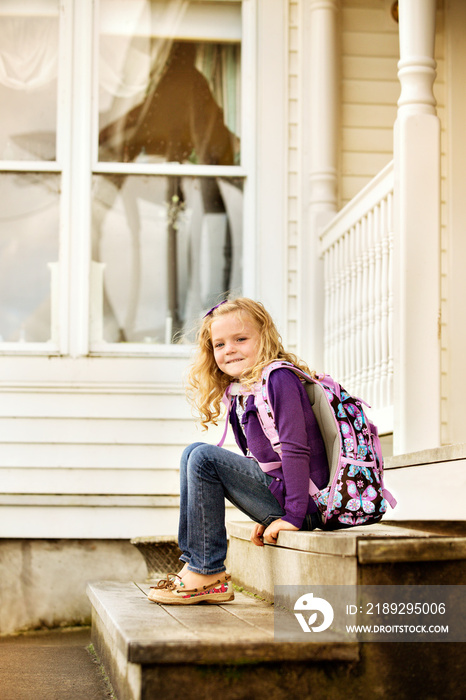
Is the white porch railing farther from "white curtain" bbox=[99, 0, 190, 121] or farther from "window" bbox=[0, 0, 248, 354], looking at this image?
"white curtain" bbox=[99, 0, 190, 121]

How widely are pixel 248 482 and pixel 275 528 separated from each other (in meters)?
0.19

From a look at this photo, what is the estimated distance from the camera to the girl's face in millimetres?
3008

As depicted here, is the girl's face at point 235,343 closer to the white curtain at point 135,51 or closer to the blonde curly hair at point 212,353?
the blonde curly hair at point 212,353

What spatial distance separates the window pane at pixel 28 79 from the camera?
17.1 feet

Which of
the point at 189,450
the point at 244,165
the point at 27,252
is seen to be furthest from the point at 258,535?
the point at 244,165

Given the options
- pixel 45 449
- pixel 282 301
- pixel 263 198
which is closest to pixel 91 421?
pixel 45 449

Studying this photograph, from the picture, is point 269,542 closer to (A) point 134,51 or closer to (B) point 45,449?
(B) point 45,449

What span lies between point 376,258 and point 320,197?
1.16 metres

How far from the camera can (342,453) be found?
2693 millimetres

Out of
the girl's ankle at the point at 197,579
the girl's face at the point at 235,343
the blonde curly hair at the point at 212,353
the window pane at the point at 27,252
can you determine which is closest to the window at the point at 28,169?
the window pane at the point at 27,252

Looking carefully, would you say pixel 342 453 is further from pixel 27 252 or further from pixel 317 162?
pixel 27 252

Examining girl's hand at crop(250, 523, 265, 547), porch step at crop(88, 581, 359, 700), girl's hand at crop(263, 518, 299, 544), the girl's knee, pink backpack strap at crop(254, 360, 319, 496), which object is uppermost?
pink backpack strap at crop(254, 360, 319, 496)

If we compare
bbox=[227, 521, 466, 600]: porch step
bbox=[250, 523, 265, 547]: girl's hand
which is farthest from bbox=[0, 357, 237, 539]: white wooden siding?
bbox=[227, 521, 466, 600]: porch step

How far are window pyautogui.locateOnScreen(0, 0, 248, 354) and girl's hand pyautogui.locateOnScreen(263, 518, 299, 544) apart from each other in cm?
250
